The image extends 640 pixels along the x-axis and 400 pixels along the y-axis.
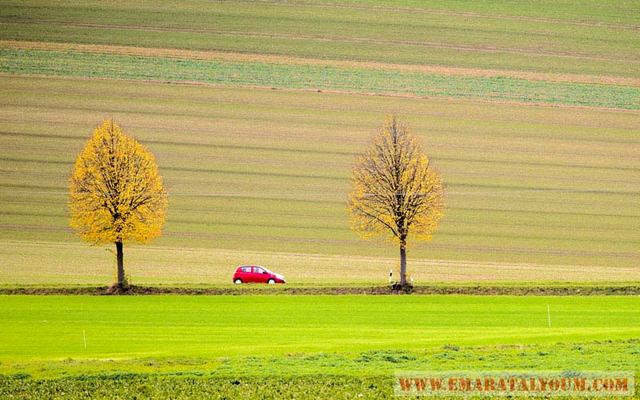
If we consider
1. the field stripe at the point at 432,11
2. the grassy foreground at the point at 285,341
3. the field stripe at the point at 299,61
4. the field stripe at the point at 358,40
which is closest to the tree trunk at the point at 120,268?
the grassy foreground at the point at 285,341

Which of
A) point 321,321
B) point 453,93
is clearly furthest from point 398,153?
point 453,93

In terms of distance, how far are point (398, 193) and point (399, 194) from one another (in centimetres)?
8

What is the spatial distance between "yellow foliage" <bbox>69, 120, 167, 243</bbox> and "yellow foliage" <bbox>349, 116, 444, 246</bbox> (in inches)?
414

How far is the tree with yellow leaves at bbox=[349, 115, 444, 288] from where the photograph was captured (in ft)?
179

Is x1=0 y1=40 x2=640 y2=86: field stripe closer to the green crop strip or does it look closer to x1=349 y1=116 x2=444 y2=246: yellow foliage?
the green crop strip

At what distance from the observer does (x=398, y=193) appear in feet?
179

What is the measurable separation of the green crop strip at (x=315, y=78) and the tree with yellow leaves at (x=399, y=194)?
87.4 ft

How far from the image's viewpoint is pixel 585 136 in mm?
74875

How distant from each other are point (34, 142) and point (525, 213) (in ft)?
110

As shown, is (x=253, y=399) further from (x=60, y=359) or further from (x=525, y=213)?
(x=525, y=213)

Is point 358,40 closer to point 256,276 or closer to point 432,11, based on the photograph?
point 432,11

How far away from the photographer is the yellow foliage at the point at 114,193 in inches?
2128

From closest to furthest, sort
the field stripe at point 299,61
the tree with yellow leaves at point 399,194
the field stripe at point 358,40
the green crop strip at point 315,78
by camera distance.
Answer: the tree with yellow leaves at point 399,194, the green crop strip at point 315,78, the field stripe at point 299,61, the field stripe at point 358,40

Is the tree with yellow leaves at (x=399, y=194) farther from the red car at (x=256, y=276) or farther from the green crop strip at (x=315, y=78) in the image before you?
the green crop strip at (x=315, y=78)
